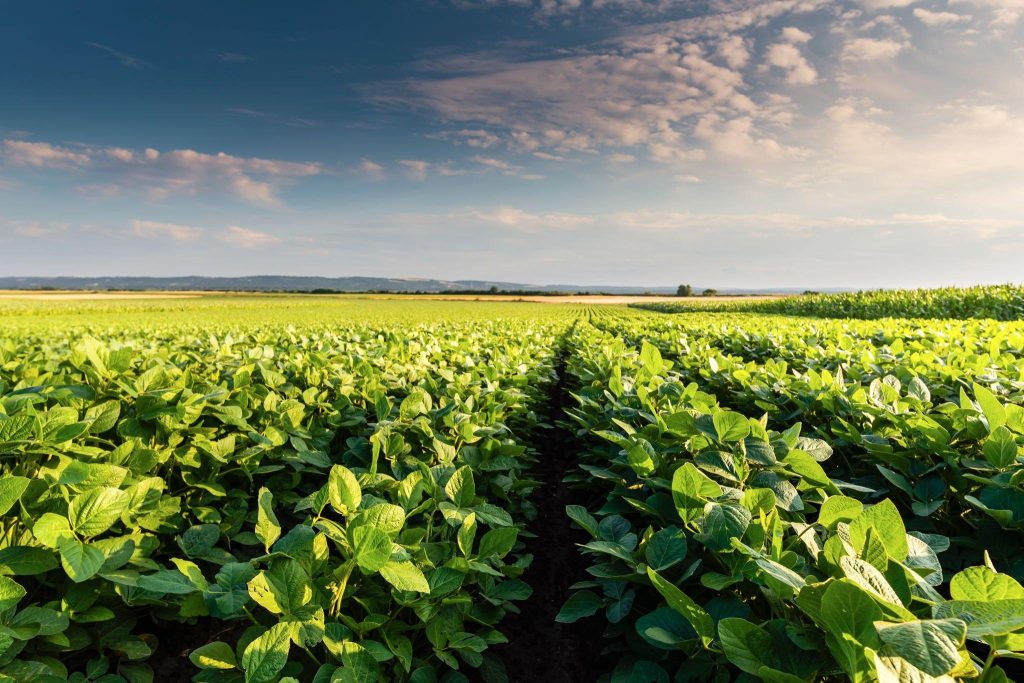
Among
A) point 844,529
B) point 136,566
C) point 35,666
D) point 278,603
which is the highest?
point 844,529

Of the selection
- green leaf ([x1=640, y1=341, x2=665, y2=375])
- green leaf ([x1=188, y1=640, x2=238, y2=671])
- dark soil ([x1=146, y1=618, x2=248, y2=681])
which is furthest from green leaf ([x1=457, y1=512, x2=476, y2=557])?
green leaf ([x1=640, y1=341, x2=665, y2=375])

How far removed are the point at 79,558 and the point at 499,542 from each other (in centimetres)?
118

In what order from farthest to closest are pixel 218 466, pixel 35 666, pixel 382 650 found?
1. pixel 218 466
2. pixel 35 666
3. pixel 382 650

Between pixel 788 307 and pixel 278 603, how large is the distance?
133ft

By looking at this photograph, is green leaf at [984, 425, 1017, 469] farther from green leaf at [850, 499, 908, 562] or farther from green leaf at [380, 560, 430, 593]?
green leaf at [380, 560, 430, 593]

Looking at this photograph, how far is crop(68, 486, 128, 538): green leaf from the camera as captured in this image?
1.42 metres

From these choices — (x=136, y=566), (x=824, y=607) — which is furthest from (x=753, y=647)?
(x=136, y=566)

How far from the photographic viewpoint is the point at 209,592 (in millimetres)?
1251

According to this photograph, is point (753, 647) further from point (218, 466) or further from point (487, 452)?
point (218, 466)

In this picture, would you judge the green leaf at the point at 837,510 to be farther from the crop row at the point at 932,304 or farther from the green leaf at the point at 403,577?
the crop row at the point at 932,304

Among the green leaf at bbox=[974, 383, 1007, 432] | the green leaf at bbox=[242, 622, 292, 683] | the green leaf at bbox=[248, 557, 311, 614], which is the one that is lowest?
the green leaf at bbox=[242, 622, 292, 683]

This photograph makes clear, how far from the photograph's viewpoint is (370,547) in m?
1.22

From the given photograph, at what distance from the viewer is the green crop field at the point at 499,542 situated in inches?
41.1

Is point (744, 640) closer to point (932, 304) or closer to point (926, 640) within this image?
point (926, 640)
